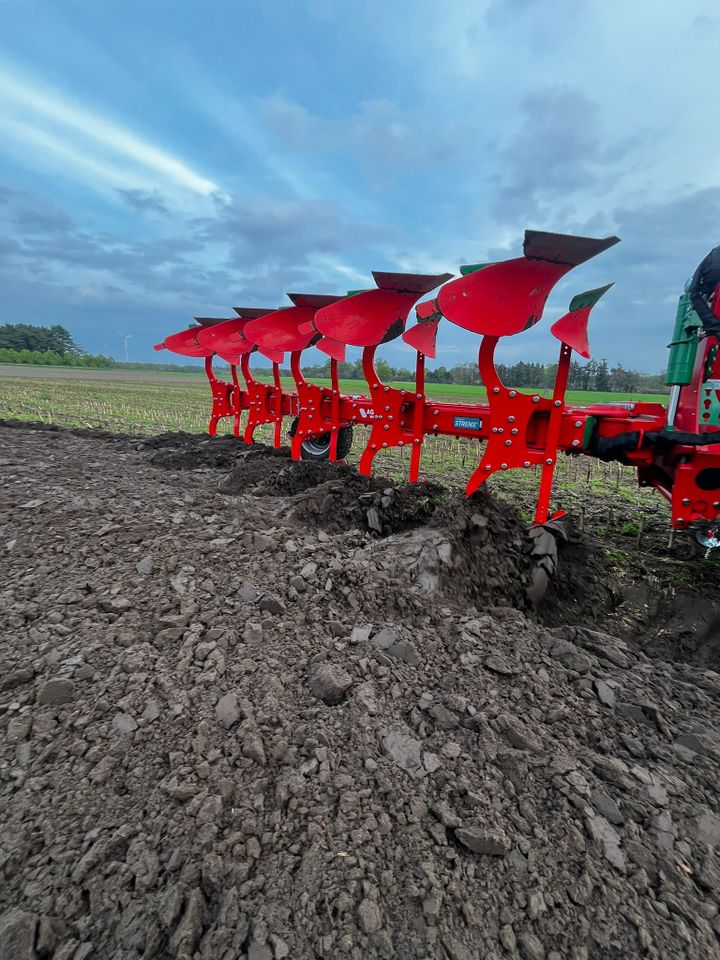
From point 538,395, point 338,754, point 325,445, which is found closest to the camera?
point 338,754

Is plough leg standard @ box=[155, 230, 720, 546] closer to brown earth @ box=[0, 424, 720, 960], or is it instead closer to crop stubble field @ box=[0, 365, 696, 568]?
crop stubble field @ box=[0, 365, 696, 568]

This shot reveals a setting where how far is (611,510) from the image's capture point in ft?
18.6

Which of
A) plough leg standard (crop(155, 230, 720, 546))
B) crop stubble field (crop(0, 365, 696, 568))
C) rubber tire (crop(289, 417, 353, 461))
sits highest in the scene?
plough leg standard (crop(155, 230, 720, 546))

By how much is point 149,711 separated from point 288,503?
2424mm

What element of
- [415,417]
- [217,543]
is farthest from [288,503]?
[415,417]

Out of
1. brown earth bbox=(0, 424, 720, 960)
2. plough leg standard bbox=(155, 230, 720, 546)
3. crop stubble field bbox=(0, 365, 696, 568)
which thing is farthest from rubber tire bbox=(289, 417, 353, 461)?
brown earth bbox=(0, 424, 720, 960)

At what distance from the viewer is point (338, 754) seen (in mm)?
1663

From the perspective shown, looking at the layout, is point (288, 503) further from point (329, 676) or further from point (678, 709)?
point (678, 709)

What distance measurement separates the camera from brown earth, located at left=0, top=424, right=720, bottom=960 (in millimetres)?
1224

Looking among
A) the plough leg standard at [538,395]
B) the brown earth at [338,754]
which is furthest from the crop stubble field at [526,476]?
the brown earth at [338,754]

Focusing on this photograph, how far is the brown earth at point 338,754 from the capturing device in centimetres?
122

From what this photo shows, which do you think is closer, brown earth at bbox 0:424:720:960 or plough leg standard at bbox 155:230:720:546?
brown earth at bbox 0:424:720:960

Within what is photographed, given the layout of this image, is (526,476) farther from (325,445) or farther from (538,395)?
(538,395)

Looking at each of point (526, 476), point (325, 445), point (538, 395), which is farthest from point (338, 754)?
point (526, 476)
